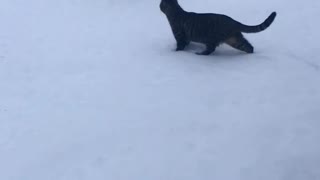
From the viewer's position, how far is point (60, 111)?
16.7ft

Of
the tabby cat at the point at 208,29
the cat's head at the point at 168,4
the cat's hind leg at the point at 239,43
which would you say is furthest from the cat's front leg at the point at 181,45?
the cat's hind leg at the point at 239,43

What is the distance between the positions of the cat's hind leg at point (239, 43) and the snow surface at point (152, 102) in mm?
120

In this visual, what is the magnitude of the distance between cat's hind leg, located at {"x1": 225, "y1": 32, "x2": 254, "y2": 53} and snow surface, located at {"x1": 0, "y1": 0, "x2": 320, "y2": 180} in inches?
4.7

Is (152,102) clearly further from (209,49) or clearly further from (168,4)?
(168,4)

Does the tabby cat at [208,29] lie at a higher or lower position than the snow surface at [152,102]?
higher

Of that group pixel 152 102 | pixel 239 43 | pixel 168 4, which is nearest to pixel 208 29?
pixel 239 43

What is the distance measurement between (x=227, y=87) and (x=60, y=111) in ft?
5.60

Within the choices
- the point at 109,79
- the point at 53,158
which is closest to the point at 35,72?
the point at 109,79

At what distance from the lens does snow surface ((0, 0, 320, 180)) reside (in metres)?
4.22

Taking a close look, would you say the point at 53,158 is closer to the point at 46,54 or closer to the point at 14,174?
the point at 14,174

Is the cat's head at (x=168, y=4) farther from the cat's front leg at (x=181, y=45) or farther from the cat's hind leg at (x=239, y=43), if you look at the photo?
the cat's hind leg at (x=239, y=43)

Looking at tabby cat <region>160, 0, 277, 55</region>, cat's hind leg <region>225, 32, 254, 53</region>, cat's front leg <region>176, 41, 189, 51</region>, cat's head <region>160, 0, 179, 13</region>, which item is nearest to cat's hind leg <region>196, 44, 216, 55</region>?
tabby cat <region>160, 0, 277, 55</region>

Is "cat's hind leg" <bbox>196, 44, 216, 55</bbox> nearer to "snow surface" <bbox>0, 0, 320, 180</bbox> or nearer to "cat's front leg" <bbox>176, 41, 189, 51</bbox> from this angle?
"snow surface" <bbox>0, 0, 320, 180</bbox>

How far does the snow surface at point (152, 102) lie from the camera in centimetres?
422
